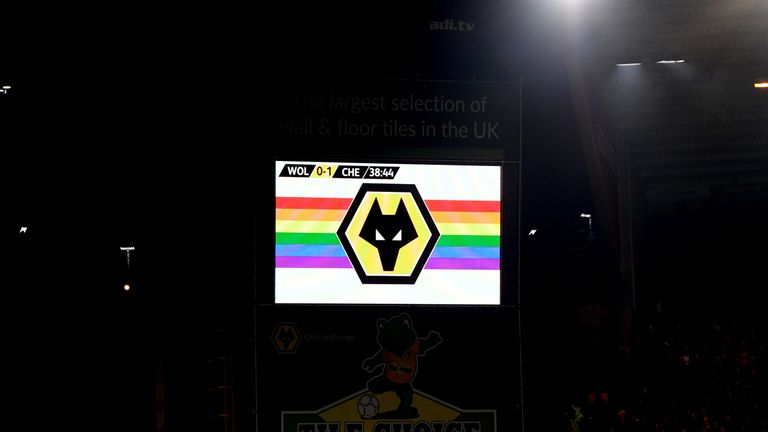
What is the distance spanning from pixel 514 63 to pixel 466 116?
1.04 feet

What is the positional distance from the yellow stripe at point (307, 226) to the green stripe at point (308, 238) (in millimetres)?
18

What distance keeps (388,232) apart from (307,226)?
35cm

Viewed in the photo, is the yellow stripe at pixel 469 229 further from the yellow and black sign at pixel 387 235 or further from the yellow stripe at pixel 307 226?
the yellow stripe at pixel 307 226

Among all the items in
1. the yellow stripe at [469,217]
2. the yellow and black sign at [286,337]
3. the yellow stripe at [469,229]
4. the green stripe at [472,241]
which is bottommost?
the yellow and black sign at [286,337]

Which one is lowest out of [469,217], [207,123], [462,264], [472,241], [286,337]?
[286,337]

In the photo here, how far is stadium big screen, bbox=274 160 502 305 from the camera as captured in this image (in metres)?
4.74

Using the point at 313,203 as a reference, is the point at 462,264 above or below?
below

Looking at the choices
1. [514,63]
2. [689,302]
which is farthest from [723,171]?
[514,63]

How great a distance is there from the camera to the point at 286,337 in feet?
15.5

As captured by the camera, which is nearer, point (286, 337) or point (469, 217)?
point (286, 337)

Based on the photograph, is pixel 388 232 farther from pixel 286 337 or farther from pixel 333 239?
pixel 286 337

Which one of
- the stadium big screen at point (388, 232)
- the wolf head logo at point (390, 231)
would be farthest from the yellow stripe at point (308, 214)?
the wolf head logo at point (390, 231)

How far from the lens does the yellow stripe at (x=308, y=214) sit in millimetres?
4738

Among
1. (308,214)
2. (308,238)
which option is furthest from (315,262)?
(308,214)
